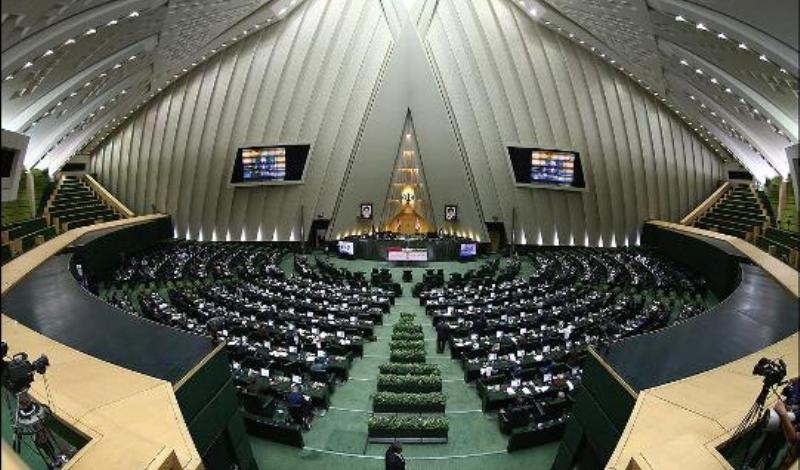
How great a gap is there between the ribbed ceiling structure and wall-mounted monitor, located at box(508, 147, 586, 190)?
23.8ft

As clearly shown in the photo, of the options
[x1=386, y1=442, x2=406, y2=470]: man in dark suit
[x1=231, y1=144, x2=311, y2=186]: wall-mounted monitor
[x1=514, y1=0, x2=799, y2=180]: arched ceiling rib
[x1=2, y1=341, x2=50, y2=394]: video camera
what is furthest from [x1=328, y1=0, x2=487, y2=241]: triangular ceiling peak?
[x1=2, y1=341, x2=50, y2=394]: video camera

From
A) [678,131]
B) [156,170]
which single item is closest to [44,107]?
[156,170]

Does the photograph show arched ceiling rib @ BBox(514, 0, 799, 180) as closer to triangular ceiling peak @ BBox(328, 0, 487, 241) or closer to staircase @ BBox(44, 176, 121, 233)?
triangular ceiling peak @ BBox(328, 0, 487, 241)

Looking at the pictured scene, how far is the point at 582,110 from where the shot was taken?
3541 cm

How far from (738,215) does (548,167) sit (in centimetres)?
1274

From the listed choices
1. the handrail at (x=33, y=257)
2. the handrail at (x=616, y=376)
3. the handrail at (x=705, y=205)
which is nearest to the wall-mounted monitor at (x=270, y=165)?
the handrail at (x=33, y=257)

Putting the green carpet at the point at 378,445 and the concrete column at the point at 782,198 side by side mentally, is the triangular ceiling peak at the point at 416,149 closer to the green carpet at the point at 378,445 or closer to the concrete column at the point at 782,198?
the concrete column at the point at 782,198

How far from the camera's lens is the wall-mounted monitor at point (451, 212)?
40906mm

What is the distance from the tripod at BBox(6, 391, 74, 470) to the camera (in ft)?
16.1

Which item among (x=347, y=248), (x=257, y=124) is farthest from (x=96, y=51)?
(x=347, y=248)

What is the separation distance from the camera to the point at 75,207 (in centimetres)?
3362

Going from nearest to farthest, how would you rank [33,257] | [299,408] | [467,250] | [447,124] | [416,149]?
[299,408]
[33,257]
[467,250]
[447,124]
[416,149]

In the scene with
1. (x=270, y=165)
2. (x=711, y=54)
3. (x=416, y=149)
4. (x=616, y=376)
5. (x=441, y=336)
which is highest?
(x=711, y=54)

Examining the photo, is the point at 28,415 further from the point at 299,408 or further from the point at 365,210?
the point at 365,210
